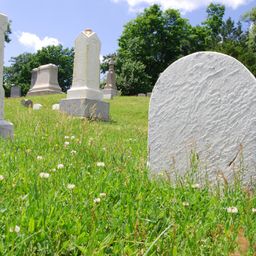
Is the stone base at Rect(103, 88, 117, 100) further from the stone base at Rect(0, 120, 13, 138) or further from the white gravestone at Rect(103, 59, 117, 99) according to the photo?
the stone base at Rect(0, 120, 13, 138)

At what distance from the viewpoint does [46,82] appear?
26266mm

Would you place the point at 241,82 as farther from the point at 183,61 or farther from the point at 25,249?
the point at 25,249

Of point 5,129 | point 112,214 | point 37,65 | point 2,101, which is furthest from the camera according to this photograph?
point 37,65

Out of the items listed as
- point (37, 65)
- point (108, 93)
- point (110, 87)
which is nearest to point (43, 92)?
point (108, 93)

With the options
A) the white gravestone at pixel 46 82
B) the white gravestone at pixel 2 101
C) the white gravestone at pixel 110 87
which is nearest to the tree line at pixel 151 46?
the white gravestone at pixel 110 87

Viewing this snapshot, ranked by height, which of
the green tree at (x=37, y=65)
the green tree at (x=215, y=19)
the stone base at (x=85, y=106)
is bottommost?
the stone base at (x=85, y=106)

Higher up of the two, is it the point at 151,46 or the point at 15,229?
the point at 151,46

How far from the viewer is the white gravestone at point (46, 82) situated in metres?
25.6

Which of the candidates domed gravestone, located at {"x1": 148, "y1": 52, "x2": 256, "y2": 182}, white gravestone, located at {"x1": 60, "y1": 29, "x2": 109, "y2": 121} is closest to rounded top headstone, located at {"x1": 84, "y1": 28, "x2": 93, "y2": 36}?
white gravestone, located at {"x1": 60, "y1": 29, "x2": 109, "y2": 121}

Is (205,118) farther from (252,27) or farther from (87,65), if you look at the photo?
(252,27)

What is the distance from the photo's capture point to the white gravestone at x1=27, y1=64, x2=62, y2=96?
83.9ft

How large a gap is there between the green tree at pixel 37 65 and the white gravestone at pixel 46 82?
83.3ft

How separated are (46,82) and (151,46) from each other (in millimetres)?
21414

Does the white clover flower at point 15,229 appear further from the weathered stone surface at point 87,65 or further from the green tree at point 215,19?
the green tree at point 215,19
